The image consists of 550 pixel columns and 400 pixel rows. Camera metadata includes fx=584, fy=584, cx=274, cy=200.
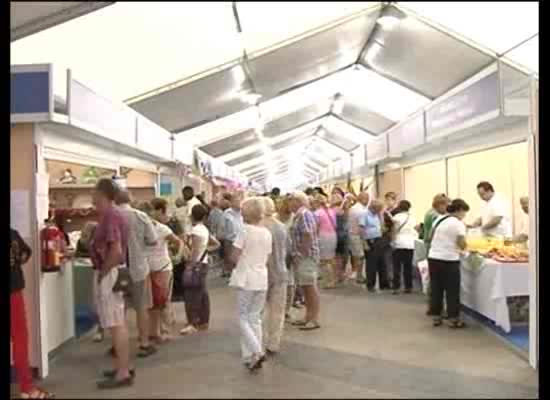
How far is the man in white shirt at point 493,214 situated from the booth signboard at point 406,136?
19 cm

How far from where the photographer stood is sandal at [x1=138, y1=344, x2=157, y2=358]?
1.16 m

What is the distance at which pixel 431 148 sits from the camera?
1123 millimetres

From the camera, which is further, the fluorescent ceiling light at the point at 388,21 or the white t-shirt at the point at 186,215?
the fluorescent ceiling light at the point at 388,21

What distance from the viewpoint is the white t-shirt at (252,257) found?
2.93 feet

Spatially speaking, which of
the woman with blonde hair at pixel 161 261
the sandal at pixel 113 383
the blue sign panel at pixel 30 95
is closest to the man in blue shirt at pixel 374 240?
the woman with blonde hair at pixel 161 261

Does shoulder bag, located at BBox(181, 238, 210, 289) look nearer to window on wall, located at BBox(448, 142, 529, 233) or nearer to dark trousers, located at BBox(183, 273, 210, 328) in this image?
dark trousers, located at BBox(183, 273, 210, 328)

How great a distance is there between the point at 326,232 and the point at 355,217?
0.08 metres

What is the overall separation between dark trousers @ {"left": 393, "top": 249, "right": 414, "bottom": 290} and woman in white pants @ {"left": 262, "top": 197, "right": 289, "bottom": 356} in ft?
0.99

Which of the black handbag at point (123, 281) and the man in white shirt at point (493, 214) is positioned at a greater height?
the man in white shirt at point (493, 214)

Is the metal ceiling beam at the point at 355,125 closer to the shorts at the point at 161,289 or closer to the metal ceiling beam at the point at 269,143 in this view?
the metal ceiling beam at the point at 269,143

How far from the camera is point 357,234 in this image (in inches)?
40.7

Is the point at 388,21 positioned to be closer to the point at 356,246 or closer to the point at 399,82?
the point at 399,82

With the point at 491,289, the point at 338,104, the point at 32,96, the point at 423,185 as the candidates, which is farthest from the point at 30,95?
the point at 491,289

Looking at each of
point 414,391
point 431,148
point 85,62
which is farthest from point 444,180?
point 414,391
